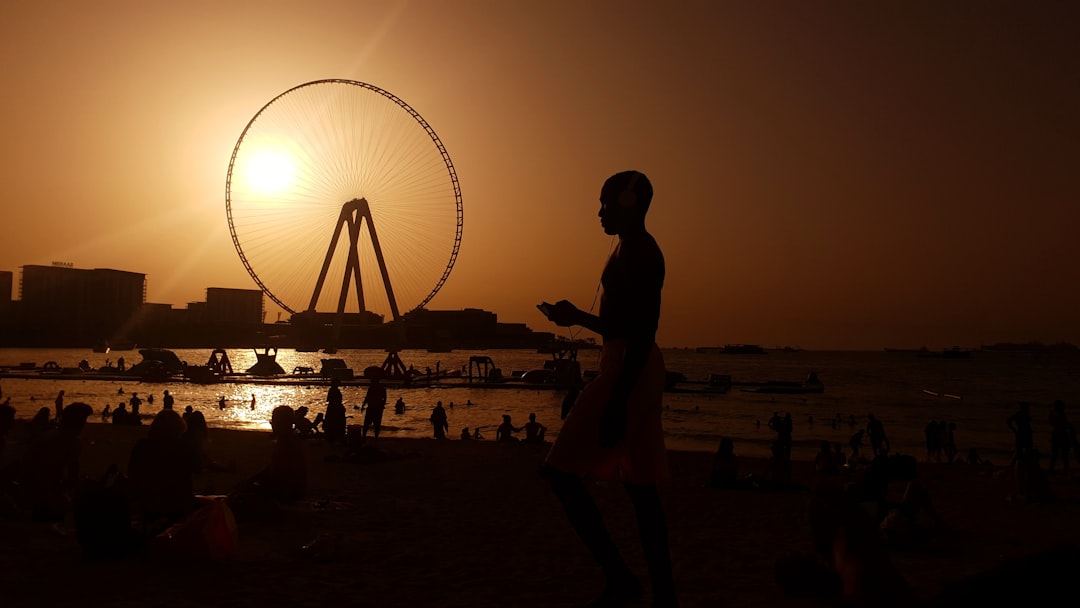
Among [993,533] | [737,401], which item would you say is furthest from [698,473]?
[737,401]

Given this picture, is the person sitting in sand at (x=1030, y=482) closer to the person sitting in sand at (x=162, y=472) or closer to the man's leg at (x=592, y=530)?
the man's leg at (x=592, y=530)

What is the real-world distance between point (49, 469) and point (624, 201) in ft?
22.2

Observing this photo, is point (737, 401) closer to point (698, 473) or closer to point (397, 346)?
point (397, 346)

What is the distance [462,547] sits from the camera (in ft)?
26.0

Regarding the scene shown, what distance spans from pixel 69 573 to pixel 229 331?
608 ft

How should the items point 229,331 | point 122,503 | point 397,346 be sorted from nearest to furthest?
point 122,503 < point 397,346 < point 229,331

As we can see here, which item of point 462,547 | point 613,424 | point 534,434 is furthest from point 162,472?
point 534,434

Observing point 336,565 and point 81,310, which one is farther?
point 81,310

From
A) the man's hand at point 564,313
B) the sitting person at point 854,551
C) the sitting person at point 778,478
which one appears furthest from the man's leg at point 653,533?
the sitting person at point 778,478

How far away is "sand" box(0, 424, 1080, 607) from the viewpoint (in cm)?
596

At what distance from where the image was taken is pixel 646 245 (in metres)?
4.47

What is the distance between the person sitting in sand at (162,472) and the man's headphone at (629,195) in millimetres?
4520

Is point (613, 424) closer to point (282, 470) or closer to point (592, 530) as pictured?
point (592, 530)

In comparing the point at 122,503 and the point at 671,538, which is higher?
the point at 122,503
